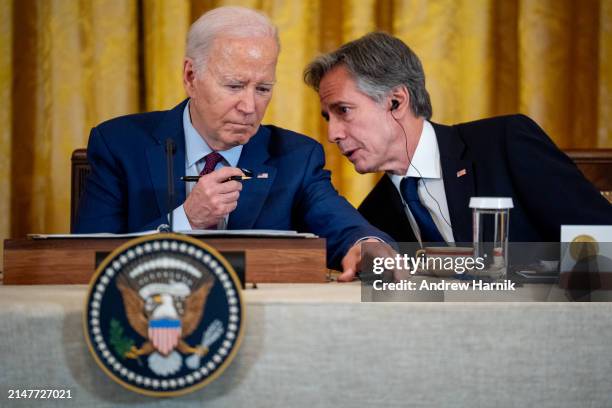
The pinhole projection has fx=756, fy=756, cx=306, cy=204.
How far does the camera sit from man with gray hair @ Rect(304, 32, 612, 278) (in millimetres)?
2043

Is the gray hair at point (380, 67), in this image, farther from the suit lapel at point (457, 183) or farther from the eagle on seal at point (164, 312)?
the eagle on seal at point (164, 312)

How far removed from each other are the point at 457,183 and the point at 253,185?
0.58 m

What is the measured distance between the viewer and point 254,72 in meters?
1.88

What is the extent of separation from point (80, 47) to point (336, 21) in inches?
37.8

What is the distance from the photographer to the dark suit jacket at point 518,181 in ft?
6.55

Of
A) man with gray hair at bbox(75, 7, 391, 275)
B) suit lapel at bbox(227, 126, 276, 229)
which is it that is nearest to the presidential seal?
man with gray hair at bbox(75, 7, 391, 275)

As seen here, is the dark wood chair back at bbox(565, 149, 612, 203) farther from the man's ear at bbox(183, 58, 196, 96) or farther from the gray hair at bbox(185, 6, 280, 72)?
the man's ear at bbox(183, 58, 196, 96)

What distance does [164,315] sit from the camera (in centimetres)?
84

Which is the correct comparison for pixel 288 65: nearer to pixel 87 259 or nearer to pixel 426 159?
pixel 426 159

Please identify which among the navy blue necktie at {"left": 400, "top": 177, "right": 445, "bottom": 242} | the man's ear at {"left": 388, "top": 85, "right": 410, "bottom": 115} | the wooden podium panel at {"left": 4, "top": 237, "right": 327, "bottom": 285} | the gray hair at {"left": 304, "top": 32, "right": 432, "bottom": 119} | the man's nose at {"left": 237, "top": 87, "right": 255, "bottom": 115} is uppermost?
the gray hair at {"left": 304, "top": 32, "right": 432, "bottom": 119}

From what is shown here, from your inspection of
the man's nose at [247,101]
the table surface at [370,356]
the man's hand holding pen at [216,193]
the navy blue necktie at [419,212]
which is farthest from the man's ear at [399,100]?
the table surface at [370,356]

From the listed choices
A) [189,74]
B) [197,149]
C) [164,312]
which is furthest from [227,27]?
[164,312]

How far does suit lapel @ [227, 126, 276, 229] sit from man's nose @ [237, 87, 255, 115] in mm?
150

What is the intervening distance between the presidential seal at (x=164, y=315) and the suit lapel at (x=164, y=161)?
100 cm
